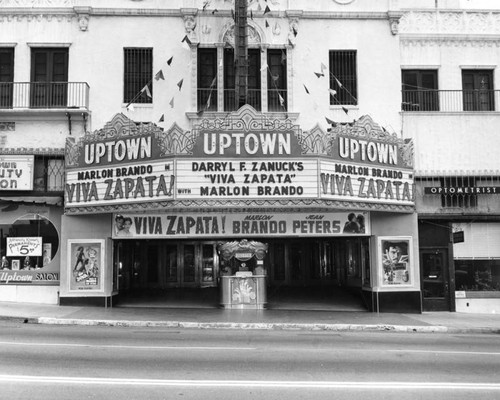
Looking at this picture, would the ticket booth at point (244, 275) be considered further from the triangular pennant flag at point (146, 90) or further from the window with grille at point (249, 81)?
the triangular pennant flag at point (146, 90)

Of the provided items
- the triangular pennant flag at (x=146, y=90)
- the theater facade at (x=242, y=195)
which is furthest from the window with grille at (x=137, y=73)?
the theater facade at (x=242, y=195)

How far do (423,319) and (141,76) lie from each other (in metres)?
13.3

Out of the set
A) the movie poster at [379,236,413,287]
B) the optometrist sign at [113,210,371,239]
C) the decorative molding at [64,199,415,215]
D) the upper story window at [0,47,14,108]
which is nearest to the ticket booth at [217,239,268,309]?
the optometrist sign at [113,210,371,239]

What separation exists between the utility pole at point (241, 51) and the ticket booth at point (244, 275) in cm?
506

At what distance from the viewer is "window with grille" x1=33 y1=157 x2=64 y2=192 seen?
20.7 m

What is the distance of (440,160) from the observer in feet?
70.8

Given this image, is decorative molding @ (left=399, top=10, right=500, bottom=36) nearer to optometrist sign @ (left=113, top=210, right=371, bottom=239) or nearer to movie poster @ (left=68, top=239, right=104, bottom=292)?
optometrist sign @ (left=113, top=210, right=371, bottom=239)

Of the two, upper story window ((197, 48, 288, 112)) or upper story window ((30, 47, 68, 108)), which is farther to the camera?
upper story window ((197, 48, 288, 112))

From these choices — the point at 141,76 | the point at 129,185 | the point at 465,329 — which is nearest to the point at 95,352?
the point at 129,185

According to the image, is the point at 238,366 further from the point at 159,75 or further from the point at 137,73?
the point at 137,73

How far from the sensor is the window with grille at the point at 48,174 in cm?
2070

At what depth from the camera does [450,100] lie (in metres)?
22.4

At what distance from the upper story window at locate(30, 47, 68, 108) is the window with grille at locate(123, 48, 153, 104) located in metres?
2.25

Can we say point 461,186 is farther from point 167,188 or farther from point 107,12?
point 107,12
